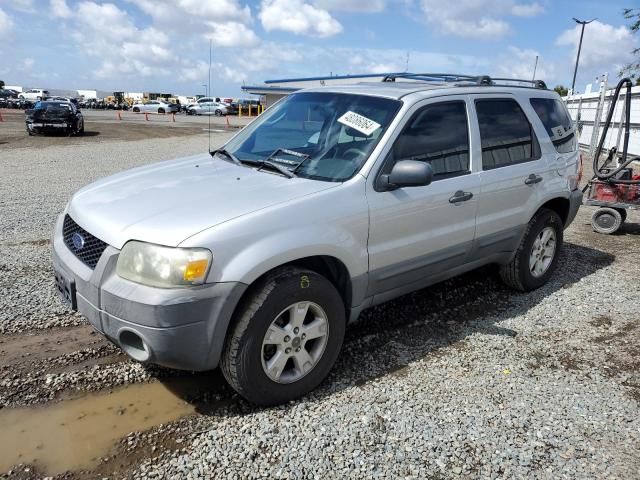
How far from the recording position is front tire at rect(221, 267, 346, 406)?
2.90 meters

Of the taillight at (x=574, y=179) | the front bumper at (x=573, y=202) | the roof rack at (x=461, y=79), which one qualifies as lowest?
the front bumper at (x=573, y=202)

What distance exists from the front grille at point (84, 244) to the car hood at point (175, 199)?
5cm

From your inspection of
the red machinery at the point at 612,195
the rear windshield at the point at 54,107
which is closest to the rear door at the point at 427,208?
the red machinery at the point at 612,195

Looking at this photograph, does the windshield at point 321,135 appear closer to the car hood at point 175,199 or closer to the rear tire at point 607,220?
Answer: the car hood at point 175,199

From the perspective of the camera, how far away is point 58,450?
109 inches

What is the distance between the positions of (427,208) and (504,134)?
1286 mm

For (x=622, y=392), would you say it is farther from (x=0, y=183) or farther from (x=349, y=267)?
(x=0, y=183)

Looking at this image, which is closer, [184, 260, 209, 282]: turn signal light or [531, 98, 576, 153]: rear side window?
[184, 260, 209, 282]: turn signal light

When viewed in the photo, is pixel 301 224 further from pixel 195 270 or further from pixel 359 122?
pixel 359 122

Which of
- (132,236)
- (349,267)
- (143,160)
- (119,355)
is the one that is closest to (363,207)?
(349,267)

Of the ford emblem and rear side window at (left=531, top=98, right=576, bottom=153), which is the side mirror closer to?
the ford emblem

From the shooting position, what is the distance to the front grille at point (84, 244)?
2990mm

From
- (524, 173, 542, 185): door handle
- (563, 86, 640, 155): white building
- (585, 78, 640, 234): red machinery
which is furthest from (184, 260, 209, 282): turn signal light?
(563, 86, 640, 155): white building

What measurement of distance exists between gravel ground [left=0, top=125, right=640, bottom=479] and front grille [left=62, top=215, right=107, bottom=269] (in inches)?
33.9
